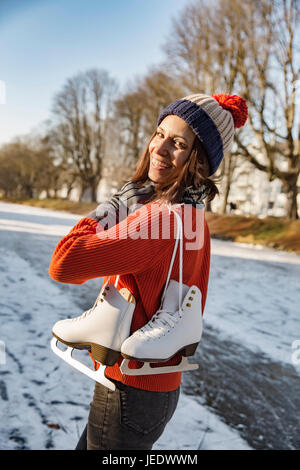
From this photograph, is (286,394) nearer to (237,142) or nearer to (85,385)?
(85,385)

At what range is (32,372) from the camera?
9.66ft

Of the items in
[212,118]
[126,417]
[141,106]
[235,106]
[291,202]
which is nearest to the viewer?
[126,417]

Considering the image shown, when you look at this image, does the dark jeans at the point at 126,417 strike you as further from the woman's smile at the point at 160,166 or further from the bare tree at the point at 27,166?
the bare tree at the point at 27,166

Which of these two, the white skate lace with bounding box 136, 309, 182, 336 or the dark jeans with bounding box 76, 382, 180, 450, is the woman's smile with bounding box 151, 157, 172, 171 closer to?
the white skate lace with bounding box 136, 309, 182, 336

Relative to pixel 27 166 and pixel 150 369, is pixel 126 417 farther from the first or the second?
pixel 27 166

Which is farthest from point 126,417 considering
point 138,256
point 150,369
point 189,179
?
point 189,179

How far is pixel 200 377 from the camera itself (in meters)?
3.31

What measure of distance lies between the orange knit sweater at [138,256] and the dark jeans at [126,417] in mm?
42

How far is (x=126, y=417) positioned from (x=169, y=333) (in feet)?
1.14

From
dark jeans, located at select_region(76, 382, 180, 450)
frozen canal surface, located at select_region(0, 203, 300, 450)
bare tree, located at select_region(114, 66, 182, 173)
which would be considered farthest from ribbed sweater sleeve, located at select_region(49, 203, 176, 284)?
bare tree, located at select_region(114, 66, 182, 173)

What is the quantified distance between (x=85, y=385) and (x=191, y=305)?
6.96ft

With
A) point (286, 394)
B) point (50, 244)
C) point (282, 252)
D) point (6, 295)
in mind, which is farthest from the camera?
point (282, 252)

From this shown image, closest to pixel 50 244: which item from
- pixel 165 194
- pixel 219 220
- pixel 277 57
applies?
pixel 165 194
